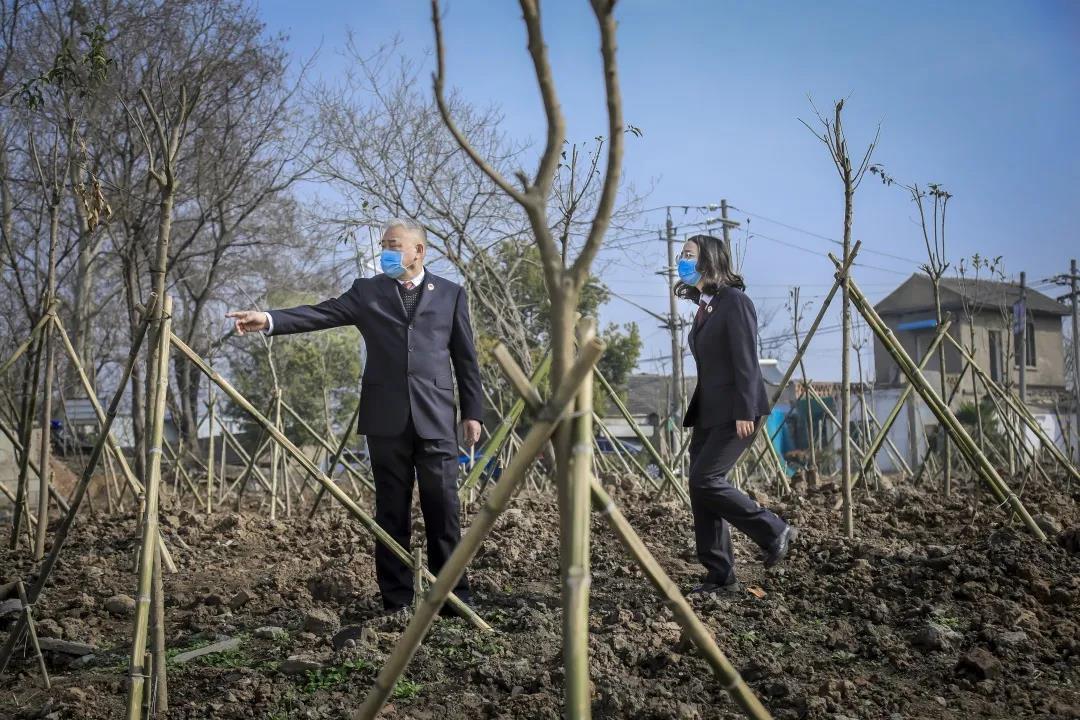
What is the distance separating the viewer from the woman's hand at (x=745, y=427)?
387cm

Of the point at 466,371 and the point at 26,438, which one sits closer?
the point at 466,371

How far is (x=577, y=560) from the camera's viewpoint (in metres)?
1.75

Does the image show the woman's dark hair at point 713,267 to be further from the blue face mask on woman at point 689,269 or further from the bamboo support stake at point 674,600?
the bamboo support stake at point 674,600

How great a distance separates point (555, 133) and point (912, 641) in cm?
231

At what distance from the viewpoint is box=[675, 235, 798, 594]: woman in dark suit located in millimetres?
3936

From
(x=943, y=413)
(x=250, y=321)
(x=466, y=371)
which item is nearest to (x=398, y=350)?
(x=466, y=371)

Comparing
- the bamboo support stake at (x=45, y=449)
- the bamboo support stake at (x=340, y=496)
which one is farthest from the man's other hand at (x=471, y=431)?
the bamboo support stake at (x=45, y=449)

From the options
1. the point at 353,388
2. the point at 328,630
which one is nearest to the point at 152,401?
the point at 328,630

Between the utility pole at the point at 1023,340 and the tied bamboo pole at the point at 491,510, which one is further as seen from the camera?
the utility pole at the point at 1023,340

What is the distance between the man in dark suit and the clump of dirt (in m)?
0.35

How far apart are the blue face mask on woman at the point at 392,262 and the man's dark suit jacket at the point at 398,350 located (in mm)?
70

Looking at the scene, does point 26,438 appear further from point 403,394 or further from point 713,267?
point 713,267

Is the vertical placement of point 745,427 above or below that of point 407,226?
below

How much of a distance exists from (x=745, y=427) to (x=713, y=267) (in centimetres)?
68
